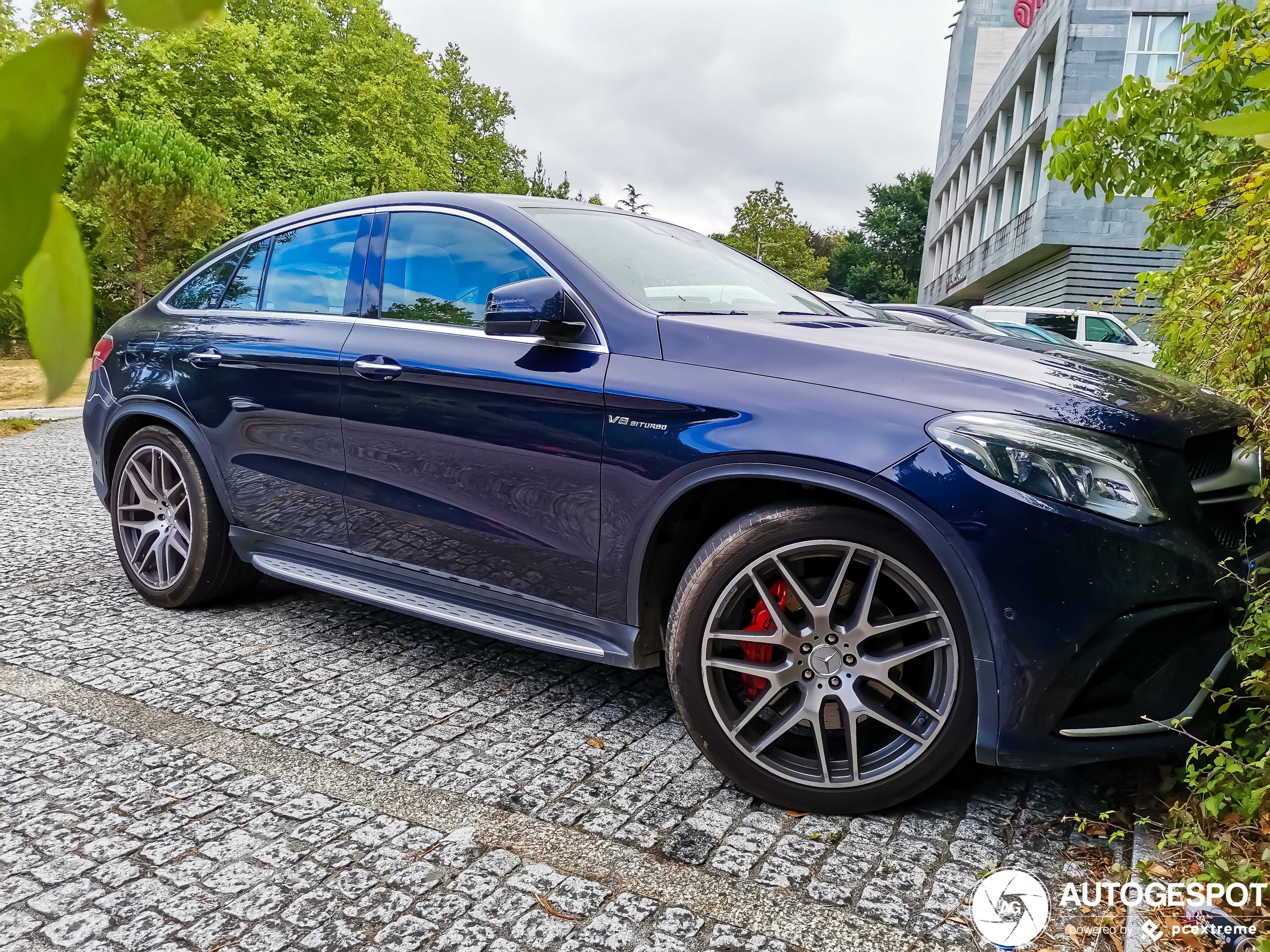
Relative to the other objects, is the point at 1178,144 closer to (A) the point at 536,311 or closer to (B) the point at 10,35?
(A) the point at 536,311

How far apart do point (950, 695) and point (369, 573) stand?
2.14 metres

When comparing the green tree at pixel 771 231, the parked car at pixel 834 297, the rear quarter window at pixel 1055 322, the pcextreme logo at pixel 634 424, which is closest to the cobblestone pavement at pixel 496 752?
the pcextreme logo at pixel 634 424

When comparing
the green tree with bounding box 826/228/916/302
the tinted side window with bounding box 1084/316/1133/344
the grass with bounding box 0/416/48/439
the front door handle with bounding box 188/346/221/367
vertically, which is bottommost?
the grass with bounding box 0/416/48/439

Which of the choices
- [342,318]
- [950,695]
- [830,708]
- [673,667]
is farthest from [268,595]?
[950,695]

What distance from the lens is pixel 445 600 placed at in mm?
3285

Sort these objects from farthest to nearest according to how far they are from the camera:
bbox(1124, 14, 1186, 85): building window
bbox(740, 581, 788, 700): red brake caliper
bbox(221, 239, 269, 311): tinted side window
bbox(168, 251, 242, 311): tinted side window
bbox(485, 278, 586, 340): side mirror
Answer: bbox(1124, 14, 1186, 85): building window
bbox(168, 251, 242, 311): tinted side window
bbox(221, 239, 269, 311): tinted side window
bbox(485, 278, 586, 340): side mirror
bbox(740, 581, 788, 700): red brake caliper

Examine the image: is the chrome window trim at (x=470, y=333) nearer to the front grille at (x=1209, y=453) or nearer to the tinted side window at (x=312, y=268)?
the tinted side window at (x=312, y=268)

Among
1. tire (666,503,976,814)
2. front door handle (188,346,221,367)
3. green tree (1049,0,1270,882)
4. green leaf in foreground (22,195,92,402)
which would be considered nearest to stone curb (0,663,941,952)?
tire (666,503,976,814)

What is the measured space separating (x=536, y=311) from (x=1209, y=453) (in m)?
1.95

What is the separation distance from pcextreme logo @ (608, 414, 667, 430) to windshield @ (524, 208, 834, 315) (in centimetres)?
43

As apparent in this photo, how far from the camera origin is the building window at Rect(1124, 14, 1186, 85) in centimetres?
2478

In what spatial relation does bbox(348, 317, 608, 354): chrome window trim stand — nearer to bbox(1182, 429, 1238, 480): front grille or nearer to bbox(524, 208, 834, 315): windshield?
bbox(524, 208, 834, 315): windshield

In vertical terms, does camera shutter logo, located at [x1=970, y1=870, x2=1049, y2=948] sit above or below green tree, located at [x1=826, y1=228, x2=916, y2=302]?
below

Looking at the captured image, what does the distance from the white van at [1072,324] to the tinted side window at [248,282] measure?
14.2m
